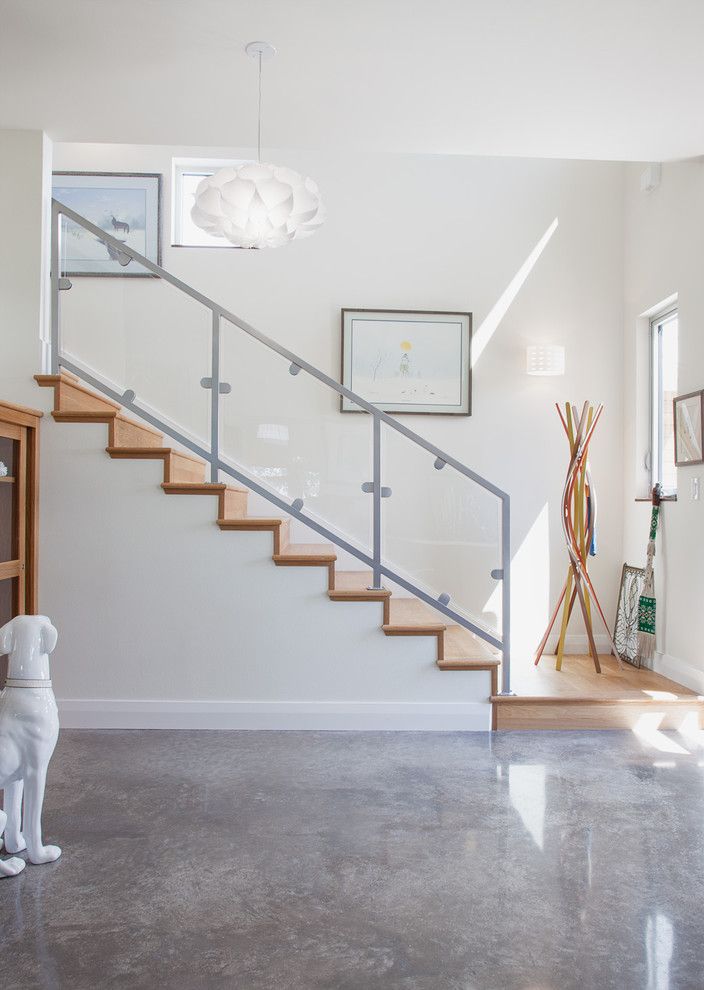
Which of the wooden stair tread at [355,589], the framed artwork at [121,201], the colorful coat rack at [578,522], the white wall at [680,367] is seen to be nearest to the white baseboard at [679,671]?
the white wall at [680,367]

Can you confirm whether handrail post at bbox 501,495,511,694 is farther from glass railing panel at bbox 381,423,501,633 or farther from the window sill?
the window sill

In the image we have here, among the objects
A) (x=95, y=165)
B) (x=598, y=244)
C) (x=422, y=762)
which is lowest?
(x=422, y=762)

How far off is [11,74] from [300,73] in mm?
1230

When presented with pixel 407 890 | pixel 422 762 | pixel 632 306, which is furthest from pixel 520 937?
pixel 632 306

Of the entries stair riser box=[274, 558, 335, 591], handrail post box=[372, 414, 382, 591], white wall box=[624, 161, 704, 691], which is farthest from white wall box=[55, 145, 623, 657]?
stair riser box=[274, 558, 335, 591]

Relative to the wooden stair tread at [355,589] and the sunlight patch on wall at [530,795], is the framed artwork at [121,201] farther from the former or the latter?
the sunlight patch on wall at [530,795]

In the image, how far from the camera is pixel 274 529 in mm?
3707

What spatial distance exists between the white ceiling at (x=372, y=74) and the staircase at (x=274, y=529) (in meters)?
1.31

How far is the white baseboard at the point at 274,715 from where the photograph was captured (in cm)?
370

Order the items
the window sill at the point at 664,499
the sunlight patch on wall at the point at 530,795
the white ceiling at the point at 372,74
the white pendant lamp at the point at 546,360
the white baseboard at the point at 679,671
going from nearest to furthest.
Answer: the sunlight patch on wall at the point at 530,795 → the white ceiling at the point at 372,74 → the white baseboard at the point at 679,671 → the window sill at the point at 664,499 → the white pendant lamp at the point at 546,360

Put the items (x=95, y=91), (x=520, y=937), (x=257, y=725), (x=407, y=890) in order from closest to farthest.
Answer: (x=520, y=937)
(x=407, y=890)
(x=95, y=91)
(x=257, y=725)

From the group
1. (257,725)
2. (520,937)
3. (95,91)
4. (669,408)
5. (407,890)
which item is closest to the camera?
(520,937)

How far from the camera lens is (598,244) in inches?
203

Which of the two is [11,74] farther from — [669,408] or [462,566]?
[669,408]
